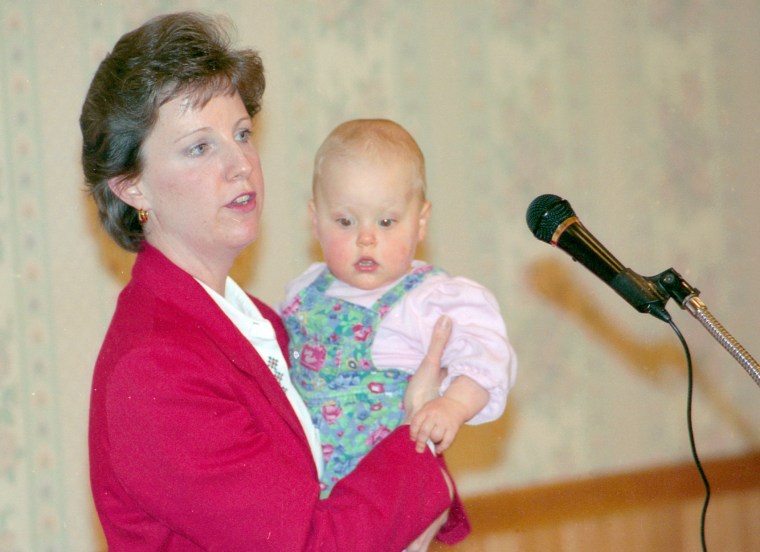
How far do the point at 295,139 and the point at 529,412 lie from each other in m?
1.43

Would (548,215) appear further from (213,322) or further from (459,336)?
(213,322)

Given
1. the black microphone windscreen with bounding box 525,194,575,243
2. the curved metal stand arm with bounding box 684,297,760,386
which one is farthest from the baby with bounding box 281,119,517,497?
the curved metal stand arm with bounding box 684,297,760,386

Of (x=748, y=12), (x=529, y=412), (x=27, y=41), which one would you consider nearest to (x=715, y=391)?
(x=529, y=412)

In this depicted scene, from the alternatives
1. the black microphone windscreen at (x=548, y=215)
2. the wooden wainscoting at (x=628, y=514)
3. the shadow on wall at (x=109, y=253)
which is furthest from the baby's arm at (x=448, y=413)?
the wooden wainscoting at (x=628, y=514)

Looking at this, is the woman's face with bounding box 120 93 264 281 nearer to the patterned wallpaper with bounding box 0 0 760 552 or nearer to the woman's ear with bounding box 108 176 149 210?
the woman's ear with bounding box 108 176 149 210

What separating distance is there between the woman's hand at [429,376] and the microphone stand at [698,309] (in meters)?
0.57

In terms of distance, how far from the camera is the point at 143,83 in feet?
5.91

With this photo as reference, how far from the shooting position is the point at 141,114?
1.81 metres

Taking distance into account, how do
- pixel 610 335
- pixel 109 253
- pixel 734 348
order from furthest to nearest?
pixel 610 335 < pixel 109 253 < pixel 734 348

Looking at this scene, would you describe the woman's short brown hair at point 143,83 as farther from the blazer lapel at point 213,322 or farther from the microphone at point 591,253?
the microphone at point 591,253

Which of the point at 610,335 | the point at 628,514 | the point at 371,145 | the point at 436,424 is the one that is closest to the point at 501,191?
the point at 610,335

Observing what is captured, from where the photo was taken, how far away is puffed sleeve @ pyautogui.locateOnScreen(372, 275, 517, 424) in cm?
198

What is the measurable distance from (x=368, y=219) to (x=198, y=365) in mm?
593

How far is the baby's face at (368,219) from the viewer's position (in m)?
2.08
